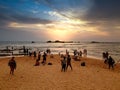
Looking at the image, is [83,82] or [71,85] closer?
[71,85]

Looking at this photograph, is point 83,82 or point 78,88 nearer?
point 78,88

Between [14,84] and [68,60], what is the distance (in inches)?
341

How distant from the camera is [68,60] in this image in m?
21.8

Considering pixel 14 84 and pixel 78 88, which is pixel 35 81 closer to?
pixel 14 84

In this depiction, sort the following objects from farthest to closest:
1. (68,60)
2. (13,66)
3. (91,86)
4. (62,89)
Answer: (68,60) < (13,66) < (91,86) < (62,89)

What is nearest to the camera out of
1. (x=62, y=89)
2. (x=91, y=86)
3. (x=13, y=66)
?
(x=62, y=89)

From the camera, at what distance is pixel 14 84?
1473 centimetres

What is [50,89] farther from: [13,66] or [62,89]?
[13,66]

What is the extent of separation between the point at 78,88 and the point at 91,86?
4.15 ft

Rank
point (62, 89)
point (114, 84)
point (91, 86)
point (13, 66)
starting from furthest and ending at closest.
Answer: point (13, 66), point (114, 84), point (91, 86), point (62, 89)

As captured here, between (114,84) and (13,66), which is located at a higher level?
(13,66)

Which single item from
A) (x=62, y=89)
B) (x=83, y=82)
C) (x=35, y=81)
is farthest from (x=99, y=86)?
(x=35, y=81)

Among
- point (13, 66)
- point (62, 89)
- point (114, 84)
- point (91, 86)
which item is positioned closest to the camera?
point (62, 89)

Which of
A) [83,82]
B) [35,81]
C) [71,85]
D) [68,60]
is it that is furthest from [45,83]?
[68,60]
